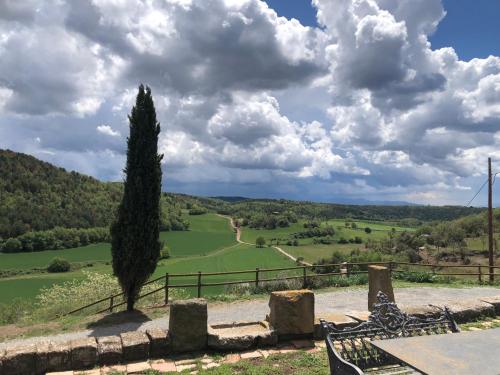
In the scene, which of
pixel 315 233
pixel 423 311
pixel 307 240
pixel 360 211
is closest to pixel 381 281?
pixel 423 311

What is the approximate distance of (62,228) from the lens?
80000 millimetres

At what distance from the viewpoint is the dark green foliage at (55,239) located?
72000mm

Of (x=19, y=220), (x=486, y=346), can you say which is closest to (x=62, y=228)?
(x=19, y=220)

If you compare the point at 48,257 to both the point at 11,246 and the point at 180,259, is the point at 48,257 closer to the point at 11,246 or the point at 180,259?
the point at 11,246

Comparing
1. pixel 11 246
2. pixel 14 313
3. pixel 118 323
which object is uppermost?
pixel 118 323

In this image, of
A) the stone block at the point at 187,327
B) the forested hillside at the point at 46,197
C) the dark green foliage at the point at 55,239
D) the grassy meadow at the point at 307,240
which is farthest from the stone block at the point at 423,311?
the forested hillside at the point at 46,197

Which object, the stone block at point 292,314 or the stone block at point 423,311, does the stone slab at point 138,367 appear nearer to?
the stone block at point 292,314

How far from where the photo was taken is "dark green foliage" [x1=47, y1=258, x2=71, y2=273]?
59269mm

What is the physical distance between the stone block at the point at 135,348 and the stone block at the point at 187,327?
19.0 inches

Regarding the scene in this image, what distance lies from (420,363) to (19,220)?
3437 inches

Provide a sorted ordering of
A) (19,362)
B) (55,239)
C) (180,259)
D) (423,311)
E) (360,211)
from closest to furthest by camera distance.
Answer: (19,362) → (423,311) → (180,259) → (55,239) → (360,211)

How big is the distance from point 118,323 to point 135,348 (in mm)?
7169

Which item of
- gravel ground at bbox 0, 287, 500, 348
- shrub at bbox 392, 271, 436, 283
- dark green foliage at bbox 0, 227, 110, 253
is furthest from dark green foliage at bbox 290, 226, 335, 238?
gravel ground at bbox 0, 287, 500, 348

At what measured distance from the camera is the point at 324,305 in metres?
14.0
